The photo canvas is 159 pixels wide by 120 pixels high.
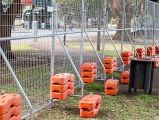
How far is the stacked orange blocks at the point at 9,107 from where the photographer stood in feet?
21.3

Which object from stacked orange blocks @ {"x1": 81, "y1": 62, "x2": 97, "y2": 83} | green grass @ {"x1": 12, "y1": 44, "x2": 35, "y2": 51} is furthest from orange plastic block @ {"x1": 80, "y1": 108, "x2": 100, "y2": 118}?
stacked orange blocks @ {"x1": 81, "y1": 62, "x2": 97, "y2": 83}

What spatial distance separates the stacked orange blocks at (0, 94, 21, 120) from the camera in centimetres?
648

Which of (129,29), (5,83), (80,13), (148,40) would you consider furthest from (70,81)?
(148,40)

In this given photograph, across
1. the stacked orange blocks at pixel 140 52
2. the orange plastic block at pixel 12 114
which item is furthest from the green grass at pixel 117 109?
the stacked orange blocks at pixel 140 52

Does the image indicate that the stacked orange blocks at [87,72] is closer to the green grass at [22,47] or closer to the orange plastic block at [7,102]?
the green grass at [22,47]

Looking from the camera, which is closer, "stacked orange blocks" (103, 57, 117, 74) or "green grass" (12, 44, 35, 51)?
"green grass" (12, 44, 35, 51)

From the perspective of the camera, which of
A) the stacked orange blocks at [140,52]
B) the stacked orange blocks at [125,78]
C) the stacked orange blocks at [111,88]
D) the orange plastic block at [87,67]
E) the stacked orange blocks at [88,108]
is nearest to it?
the stacked orange blocks at [88,108]

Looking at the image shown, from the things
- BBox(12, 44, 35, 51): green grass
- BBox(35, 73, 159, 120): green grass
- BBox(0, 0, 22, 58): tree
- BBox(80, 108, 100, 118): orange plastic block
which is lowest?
BBox(35, 73, 159, 120): green grass

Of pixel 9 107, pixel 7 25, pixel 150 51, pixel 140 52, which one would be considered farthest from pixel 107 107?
pixel 150 51

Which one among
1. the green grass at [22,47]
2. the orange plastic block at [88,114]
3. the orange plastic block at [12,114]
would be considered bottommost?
the orange plastic block at [88,114]

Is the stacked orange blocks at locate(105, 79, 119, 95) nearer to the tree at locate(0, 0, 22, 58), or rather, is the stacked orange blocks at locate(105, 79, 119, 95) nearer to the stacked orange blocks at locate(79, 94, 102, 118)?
the stacked orange blocks at locate(79, 94, 102, 118)

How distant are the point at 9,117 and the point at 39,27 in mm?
2622

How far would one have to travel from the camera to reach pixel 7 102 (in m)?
6.60

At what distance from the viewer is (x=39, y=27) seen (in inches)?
347
